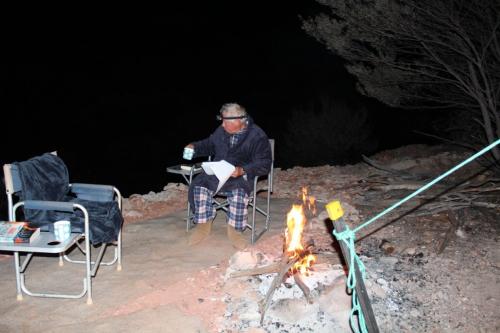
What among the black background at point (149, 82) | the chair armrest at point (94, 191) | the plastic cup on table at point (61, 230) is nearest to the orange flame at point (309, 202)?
the chair armrest at point (94, 191)

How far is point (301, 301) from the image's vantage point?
9.50ft

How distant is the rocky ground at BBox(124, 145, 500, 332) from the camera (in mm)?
2844

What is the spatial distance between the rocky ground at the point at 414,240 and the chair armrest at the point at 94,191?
3.55 feet

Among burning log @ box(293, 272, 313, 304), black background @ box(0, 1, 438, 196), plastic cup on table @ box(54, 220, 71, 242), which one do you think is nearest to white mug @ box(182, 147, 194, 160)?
plastic cup on table @ box(54, 220, 71, 242)

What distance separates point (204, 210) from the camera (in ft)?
13.7

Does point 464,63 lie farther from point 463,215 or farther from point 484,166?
point 463,215

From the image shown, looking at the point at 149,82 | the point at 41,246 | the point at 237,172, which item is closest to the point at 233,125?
the point at 237,172

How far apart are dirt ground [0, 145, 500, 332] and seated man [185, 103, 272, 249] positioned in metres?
0.17

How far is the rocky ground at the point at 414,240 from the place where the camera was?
112 inches

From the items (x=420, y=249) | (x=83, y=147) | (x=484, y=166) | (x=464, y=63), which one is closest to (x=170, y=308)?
(x=420, y=249)

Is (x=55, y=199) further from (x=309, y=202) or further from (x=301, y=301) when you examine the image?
(x=309, y=202)

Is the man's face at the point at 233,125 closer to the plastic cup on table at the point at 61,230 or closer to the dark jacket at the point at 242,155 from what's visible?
the dark jacket at the point at 242,155

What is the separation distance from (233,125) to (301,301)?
1874 mm

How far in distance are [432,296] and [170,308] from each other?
184cm
